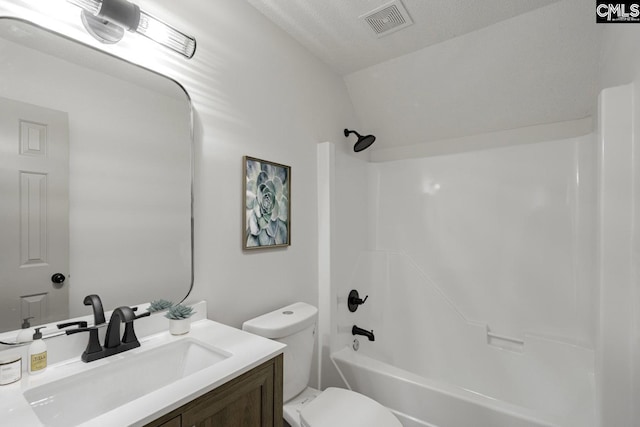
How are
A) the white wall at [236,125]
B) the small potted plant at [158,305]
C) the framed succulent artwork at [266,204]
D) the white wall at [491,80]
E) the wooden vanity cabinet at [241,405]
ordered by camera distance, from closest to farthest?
the wooden vanity cabinet at [241,405] → the small potted plant at [158,305] → the white wall at [236,125] → the framed succulent artwork at [266,204] → the white wall at [491,80]

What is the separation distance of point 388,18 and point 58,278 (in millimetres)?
1971

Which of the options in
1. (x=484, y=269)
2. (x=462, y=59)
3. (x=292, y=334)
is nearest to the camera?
(x=292, y=334)

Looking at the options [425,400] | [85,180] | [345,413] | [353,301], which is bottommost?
[425,400]

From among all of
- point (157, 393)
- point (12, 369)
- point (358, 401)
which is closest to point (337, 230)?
point (358, 401)

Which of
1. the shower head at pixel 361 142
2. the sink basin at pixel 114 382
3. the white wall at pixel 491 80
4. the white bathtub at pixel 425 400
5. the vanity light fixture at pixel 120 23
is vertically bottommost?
the white bathtub at pixel 425 400

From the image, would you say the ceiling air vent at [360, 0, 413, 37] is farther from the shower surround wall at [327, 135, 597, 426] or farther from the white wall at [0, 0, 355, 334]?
the shower surround wall at [327, 135, 597, 426]

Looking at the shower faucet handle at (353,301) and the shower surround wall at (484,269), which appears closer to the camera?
the shower surround wall at (484,269)

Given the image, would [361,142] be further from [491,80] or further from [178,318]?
[178,318]

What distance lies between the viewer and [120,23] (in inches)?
A: 39.3

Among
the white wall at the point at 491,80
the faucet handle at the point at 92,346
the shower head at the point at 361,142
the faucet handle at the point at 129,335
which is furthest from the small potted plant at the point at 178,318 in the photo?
Result: the white wall at the point at 491,80

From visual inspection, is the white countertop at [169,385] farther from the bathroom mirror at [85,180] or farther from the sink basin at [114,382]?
the bathroom mirror at [85,180]

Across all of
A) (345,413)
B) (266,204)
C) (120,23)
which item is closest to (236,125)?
(266,204)

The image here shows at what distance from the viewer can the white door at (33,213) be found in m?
0.88

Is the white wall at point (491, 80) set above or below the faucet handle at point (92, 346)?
above
